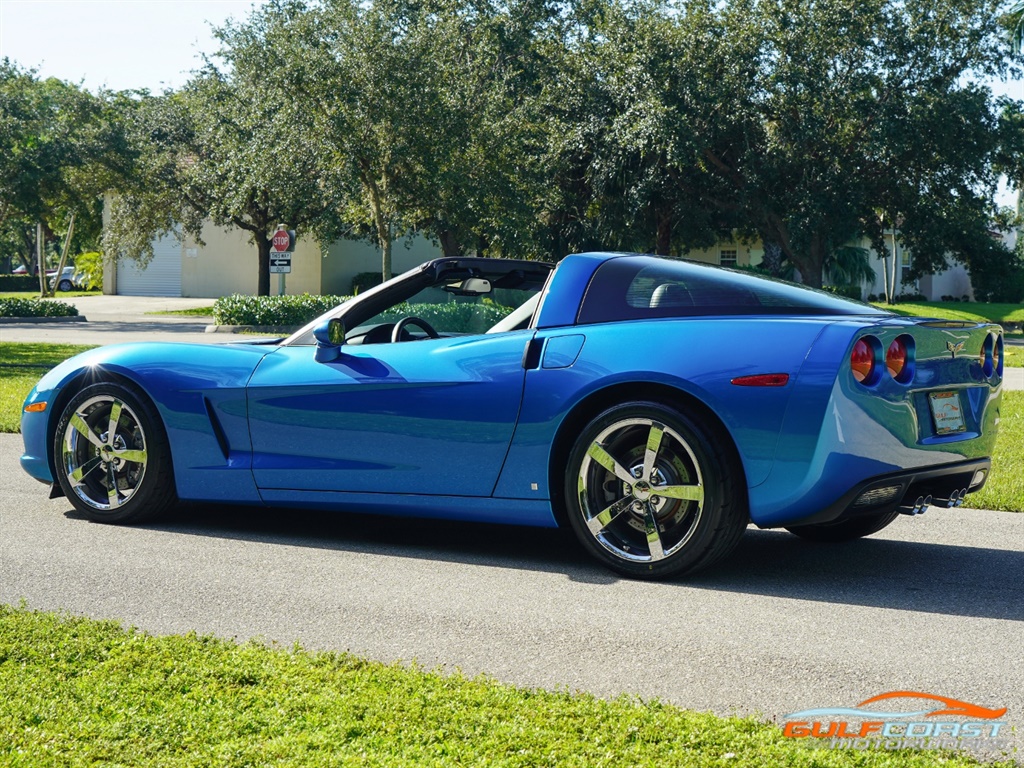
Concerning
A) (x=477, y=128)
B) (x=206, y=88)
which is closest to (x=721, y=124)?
(x=477, y=128)

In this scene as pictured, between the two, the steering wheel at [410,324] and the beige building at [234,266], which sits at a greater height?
the beige building at [234,266]

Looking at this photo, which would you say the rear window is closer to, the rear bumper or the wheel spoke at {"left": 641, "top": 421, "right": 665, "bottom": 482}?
the wheel spoke at {"left": 641, "top": 421, "right": 665, "bottom": 482}

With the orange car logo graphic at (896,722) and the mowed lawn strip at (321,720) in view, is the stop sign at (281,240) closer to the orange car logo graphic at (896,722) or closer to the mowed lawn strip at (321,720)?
the mowed lawn strip at (321,720)

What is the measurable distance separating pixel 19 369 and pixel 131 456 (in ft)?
36.5

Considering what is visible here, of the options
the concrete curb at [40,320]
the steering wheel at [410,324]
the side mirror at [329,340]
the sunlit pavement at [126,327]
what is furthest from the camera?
the concrete curb at [40,320]

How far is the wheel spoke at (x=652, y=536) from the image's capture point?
16.1 ft

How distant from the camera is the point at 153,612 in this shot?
4.45 metres

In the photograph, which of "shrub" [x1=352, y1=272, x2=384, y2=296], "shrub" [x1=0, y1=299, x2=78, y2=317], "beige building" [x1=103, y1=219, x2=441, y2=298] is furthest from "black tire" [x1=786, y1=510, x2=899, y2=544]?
"shrub" [x1=352, y1=272, x2=384, y2=296]

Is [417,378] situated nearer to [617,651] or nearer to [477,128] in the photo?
[617,651]

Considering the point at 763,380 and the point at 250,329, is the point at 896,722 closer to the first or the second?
the point at 763,380

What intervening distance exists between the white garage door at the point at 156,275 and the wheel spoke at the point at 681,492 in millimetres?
51558

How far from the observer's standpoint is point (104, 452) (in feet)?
20.1

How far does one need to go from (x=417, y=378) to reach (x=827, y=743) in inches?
108

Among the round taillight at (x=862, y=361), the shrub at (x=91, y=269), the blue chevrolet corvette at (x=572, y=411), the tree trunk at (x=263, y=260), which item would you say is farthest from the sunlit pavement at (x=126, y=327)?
the round taillight at (x=862, y=361)
